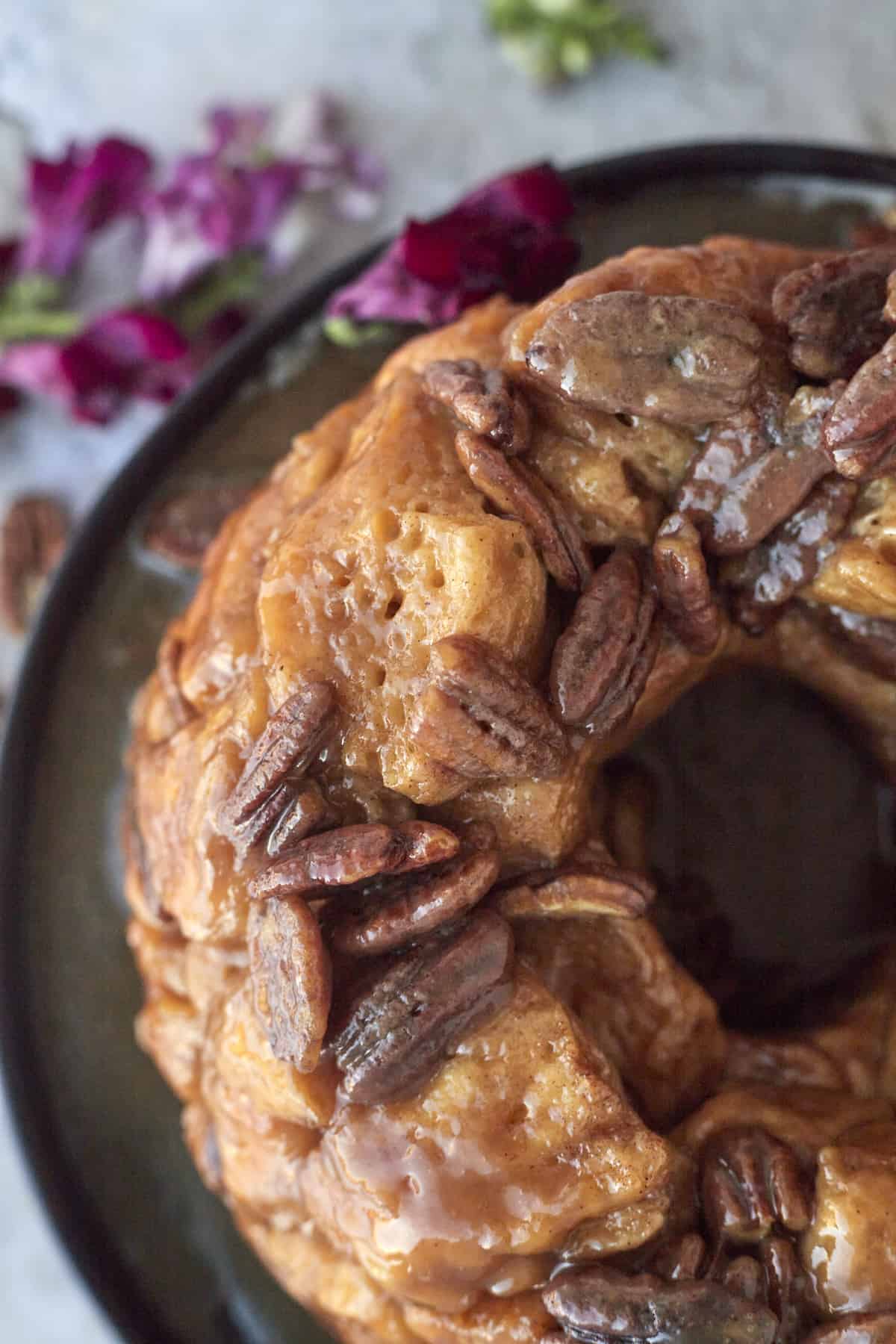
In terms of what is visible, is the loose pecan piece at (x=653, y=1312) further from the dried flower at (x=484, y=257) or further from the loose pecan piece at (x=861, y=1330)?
the dried flower at (x=484, y=257)

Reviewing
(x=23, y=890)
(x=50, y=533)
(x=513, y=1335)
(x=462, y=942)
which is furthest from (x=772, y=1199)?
(x=50, y=533)

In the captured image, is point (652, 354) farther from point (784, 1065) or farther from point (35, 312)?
point (35, 312)

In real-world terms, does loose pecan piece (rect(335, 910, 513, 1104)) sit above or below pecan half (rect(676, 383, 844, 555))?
below

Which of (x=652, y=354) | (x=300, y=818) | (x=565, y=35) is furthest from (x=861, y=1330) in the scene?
(x=565, y=35)

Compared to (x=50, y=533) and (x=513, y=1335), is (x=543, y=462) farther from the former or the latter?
(x=50, y=533)

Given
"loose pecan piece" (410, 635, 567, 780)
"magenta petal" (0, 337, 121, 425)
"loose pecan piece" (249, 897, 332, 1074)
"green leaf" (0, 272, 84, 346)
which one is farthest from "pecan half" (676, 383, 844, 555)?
"green leaf" (0, 272, 84, 346)

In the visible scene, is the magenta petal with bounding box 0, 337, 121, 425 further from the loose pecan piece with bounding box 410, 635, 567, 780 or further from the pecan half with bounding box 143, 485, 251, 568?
the loose pecan piece with bounding box 410, 635, 567, 780
